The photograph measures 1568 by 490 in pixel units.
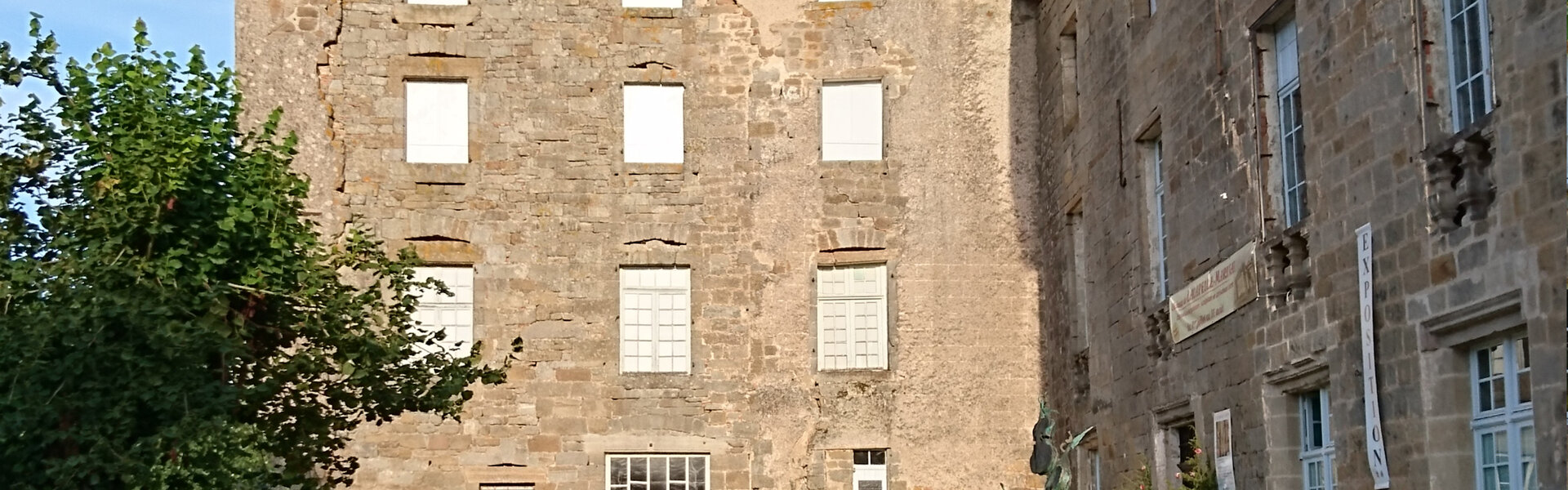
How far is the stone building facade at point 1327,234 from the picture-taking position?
8734 millimetres

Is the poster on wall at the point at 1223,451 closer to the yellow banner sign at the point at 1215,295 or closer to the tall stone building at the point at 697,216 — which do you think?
the yellow banner sign at the point at 1215,295

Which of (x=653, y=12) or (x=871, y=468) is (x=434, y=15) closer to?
(x=653, y=12)

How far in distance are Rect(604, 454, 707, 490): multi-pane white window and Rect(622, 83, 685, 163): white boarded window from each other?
3.25m

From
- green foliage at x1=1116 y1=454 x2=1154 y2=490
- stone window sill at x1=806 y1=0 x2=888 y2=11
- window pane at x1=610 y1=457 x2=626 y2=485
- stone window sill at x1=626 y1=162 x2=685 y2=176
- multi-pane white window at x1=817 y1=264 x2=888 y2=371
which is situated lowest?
green foliage at x1=1116 y1=454 x2=1154 y2=490

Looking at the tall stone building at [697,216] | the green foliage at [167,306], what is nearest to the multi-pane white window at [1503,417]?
the green foliage at [167,306]

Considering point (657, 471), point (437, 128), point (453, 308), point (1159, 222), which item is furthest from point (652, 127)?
point (1159, 222)

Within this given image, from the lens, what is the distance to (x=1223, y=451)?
43.4ft

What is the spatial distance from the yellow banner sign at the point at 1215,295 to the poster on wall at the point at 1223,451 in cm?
71

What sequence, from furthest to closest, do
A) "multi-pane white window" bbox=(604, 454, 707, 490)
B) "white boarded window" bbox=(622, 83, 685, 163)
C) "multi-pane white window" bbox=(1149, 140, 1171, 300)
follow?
1. "white boarded window" bbox=(622, 83, 685, 163)
2. "multi-pane white window" bbox=(604, 454, 707, 490)
3. "multi-pane white window" bbox=(1149, 140, 1171, 300)

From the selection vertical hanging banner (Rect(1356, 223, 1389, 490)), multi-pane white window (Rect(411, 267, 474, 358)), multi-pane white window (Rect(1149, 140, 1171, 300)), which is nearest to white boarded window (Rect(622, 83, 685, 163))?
multi-pane white window (Rect(411, 267, 474, 358))

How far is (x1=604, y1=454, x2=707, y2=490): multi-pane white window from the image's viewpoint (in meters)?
19.7

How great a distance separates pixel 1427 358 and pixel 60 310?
895 centimetres

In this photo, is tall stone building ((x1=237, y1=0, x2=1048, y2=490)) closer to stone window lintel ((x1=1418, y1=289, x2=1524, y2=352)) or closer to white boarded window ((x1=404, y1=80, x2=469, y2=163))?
white boarded window ((x1=404, y1=80, x2=469, y2=163))

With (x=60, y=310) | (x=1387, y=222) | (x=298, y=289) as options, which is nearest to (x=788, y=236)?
(x=298, y=289)
